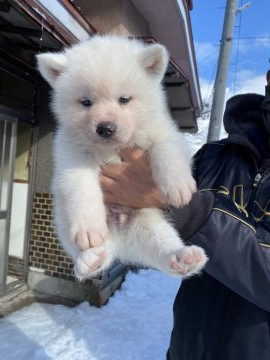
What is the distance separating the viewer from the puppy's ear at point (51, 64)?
6.98 feet

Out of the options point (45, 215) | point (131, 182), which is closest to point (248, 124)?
point (131, 182)

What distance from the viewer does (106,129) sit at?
1.85m

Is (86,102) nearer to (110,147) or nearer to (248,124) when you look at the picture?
(110,147)

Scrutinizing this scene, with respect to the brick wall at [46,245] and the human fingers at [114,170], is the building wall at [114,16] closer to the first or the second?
the brick wall at [46,245]

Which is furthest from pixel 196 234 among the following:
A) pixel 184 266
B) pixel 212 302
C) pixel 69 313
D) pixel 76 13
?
pixel 69 313

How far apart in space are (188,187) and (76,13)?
2800 millimetres

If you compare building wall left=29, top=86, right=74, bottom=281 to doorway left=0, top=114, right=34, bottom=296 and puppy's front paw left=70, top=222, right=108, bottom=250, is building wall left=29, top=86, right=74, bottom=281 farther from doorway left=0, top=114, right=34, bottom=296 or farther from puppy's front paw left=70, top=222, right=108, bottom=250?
puppy's front paw left=70, top=222, right=108, bottom=250

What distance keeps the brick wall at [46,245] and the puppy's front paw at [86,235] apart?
13.8ft

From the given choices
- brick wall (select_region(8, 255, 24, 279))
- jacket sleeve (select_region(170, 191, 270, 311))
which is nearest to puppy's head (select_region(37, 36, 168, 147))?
jacket sleeve (select_region(170, 191, 270, 311))

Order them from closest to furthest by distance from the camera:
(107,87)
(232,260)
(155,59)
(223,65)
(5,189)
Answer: (232,260), (107,87), (155,59), (5,189), (223,65)

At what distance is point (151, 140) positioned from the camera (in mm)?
2115

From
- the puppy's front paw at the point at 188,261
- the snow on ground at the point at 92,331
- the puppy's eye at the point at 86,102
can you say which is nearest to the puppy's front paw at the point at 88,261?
the puppy's front paw at the point at 188,261

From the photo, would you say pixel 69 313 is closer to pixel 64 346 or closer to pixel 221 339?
pixel 64 346

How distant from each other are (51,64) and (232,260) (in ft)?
4.75
